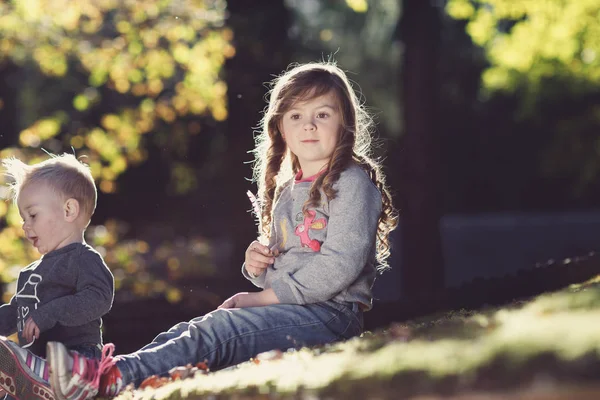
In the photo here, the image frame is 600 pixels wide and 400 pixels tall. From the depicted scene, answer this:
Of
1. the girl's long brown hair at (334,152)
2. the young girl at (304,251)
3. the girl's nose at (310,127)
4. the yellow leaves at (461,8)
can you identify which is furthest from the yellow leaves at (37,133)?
the yellow leaves at (461,8)

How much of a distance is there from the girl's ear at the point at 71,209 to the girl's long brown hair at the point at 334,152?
0.94 meters

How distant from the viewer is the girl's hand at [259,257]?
3.63m

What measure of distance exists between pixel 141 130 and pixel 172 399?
7136 millimetres

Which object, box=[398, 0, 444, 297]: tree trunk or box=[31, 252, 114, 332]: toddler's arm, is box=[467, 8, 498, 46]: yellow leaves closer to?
box=[398, 0, 444, 297]: tree trunk

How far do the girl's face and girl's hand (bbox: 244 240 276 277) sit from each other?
0.40 metres

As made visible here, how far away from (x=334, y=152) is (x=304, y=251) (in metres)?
0.47

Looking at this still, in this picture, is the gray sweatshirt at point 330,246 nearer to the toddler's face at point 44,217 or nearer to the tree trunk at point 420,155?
the toddler's face at point 44,217

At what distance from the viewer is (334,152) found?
A: 143 inches

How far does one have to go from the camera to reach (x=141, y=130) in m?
9.04

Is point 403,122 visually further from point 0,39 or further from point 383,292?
point 383,292

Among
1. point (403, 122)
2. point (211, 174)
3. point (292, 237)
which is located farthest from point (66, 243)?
point (211, 174)

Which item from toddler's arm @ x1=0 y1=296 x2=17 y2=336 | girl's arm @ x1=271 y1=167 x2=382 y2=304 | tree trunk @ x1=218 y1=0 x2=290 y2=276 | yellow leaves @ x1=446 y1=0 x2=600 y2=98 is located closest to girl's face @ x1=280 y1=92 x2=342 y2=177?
girl's arm @ x1=271 y1=167 x2=382 y2=304

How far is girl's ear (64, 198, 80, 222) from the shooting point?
3.45 metres

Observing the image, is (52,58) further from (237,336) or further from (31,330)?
(237,336)
